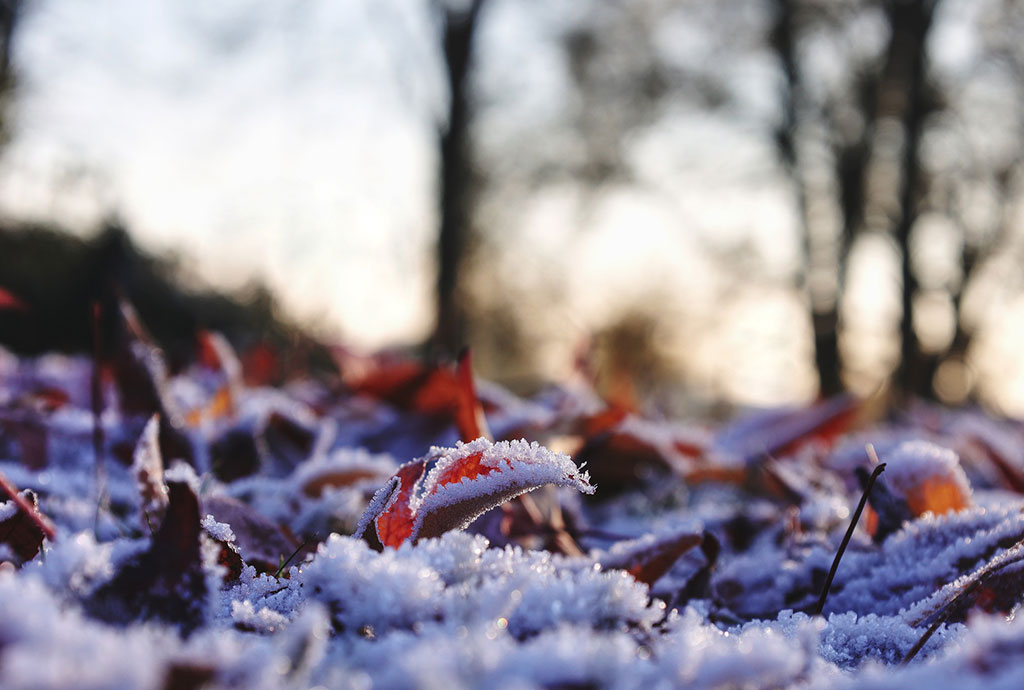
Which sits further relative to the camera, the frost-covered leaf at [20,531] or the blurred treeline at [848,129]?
the blurred treeline at [848,129]

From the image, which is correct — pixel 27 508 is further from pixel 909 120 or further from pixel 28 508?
pixel 909 120

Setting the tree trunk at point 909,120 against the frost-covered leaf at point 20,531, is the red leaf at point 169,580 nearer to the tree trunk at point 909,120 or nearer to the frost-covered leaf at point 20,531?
the frost-covered leaf at point 20,531

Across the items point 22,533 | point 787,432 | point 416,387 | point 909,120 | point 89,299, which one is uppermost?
point 22,533

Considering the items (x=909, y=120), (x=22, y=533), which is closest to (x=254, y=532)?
(x=22, y=533)

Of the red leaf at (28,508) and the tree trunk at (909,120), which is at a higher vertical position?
the red leaf at (28,508)

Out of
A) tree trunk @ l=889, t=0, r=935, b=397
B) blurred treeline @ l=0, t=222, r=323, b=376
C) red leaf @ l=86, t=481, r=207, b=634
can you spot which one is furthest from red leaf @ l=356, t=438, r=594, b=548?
tree trunk @ l=889, t=0, r=935, b=397

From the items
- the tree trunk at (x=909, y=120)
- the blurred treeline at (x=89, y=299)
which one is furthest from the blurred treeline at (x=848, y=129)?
the blurred treeline at (x=89, y=299)

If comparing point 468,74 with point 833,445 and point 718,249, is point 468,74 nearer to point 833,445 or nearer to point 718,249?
point 718,249

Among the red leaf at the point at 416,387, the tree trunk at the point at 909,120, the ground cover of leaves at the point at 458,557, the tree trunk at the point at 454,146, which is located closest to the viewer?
the ground cover of leaves at the point at 458,557

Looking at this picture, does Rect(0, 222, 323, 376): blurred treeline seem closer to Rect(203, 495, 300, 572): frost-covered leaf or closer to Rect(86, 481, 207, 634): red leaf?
Rect(203, 495, 300, 572): frost-covered leaf
